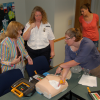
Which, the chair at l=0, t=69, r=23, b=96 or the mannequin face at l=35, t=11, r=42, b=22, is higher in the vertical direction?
the mannequin face at l=35, t=11, r=42, b=22

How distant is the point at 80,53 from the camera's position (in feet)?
5.66

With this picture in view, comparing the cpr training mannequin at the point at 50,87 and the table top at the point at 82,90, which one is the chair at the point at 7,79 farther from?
the table top at the point at 82,90

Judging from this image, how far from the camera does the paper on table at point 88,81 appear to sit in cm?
168

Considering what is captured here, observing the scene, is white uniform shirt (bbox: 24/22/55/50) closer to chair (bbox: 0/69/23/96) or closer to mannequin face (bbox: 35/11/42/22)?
mannequin face (bbox: 35/11/42/22)

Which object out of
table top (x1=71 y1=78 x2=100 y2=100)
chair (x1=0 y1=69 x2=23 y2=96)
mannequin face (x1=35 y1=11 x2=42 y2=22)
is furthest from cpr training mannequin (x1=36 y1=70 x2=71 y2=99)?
mannequin face (x1=35 y1=11 x2=42 y2=22)

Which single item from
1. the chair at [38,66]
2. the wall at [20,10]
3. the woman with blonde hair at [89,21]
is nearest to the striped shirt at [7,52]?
the chair at [38,66]

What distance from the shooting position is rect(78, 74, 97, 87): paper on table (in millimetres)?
1678

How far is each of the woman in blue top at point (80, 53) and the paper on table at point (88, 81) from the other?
0.15 meters

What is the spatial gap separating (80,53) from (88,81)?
1.33 ft

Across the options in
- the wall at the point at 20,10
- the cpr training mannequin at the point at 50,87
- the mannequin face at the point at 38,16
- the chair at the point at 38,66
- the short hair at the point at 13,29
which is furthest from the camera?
the wall at the point at 20,10

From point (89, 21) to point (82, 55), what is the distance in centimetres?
153

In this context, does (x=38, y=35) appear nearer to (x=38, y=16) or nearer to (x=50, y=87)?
(x=38, y=16)

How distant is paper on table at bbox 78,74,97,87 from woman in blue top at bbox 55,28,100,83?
147 mm

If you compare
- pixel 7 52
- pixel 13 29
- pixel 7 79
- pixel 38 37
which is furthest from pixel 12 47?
pixel 38 37
